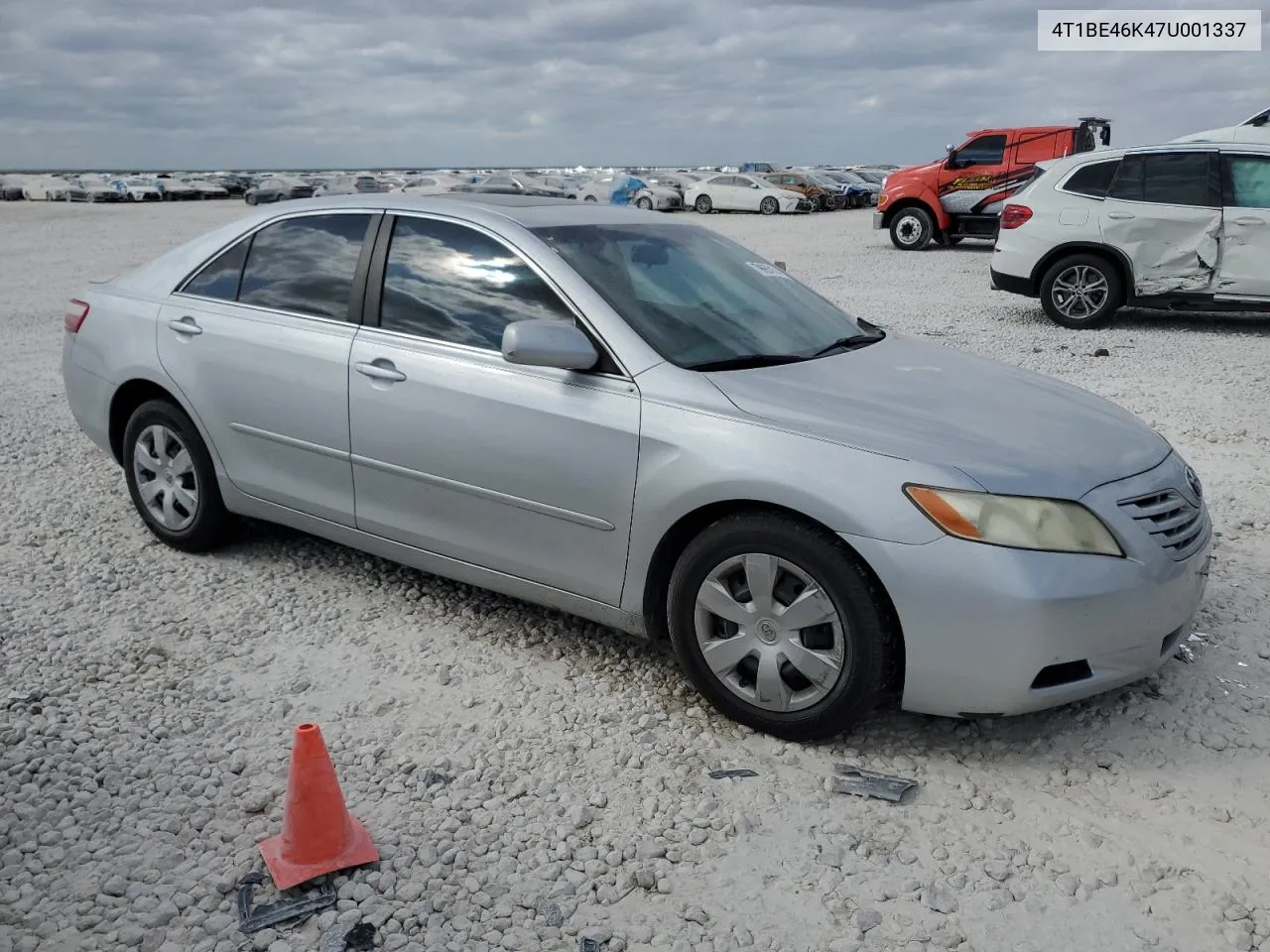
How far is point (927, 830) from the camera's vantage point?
2.97 metres

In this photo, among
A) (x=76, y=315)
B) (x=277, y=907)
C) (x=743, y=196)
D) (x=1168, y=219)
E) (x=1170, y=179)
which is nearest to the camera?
(x=277, y=907)

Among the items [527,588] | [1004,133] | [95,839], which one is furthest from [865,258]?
[95,839]

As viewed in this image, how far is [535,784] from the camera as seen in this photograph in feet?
10.4

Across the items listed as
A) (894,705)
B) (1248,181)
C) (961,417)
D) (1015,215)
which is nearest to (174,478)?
(894,705)

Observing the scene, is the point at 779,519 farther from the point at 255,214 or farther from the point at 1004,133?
the point at 1004,133

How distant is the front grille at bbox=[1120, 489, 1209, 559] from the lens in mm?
3203

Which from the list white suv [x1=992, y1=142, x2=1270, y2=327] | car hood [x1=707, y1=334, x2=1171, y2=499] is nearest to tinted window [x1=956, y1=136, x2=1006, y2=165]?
white suv [x1=992, y1=142, x2=1270, y2=327]

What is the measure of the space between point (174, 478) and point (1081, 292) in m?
9.08

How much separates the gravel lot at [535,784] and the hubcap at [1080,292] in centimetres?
628

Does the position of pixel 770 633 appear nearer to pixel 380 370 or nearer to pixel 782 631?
pixel 782 631

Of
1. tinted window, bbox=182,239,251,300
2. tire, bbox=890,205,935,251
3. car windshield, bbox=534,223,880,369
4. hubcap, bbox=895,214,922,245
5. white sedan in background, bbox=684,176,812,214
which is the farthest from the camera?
white sedan in background, bbox=684,176,812,214

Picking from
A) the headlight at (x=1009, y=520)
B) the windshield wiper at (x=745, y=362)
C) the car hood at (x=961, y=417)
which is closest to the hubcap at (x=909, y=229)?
the car hood at (x=961, y=417)

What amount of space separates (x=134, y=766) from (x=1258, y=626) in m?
4.00

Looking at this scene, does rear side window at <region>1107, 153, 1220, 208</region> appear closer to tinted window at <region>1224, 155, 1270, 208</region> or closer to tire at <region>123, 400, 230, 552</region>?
tinted window at <region>1224, 155, 1270, 208</region>
